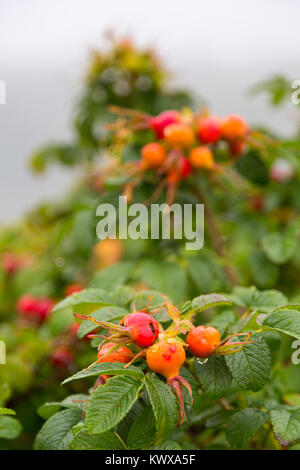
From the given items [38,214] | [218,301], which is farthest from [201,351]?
[38,214]

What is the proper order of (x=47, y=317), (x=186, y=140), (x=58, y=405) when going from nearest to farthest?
(x=58, y=405) → (x=186, y=140) → (x=47, y=317)

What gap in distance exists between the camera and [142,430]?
1.22ft

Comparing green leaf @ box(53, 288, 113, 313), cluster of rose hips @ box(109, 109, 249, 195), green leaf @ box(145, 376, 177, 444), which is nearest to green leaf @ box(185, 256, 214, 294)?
cluster of rose hips @ box(109, 109, 249, 195)

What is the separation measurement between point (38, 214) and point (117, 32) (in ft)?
1.74

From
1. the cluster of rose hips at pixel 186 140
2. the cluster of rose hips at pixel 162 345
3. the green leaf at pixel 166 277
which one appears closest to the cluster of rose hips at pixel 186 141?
the cluster of rose hips at pixel 186 140

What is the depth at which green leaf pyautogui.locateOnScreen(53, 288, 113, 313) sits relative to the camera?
17.8 inches

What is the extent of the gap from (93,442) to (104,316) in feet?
0.34

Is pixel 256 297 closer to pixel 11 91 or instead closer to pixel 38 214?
pixel 38 214

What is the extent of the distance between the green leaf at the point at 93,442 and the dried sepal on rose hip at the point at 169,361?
63 millimetres

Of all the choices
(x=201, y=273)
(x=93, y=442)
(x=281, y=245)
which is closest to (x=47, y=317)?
(x=201, y=273)

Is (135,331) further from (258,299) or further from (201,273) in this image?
(201,273)

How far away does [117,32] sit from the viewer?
3.66 feet

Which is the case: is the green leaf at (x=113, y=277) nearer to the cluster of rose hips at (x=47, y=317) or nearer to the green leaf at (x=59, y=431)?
the cluster of rose hips at (x=47, y=317)

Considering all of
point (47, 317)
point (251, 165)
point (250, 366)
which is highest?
point (251, 165)
